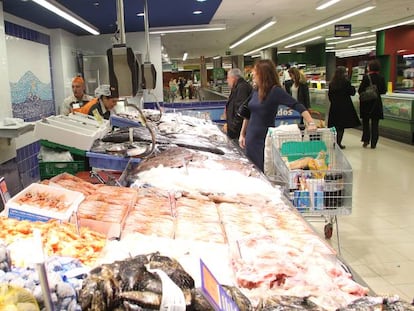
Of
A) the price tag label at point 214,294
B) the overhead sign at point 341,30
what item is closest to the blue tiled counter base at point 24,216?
the price tag label at point 214,294

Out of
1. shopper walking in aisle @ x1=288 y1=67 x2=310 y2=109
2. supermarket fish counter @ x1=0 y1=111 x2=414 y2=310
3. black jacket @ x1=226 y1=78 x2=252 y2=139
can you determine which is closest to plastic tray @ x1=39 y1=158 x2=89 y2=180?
supermarket fish counter @ x1=0 y1=111 x2=414 y2=310

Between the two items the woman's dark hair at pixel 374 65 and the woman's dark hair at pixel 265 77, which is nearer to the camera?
the woman's dark hair at pixel 265 77

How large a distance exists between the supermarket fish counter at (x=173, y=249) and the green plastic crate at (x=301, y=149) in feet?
3.34

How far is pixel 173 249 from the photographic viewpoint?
2.02m

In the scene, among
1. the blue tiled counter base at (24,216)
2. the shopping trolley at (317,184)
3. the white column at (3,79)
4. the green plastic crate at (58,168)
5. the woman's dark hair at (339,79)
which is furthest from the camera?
the woman's dark hair at (339,79)

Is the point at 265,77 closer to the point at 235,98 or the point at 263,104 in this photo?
the point at 263,104

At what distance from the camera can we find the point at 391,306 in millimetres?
1376

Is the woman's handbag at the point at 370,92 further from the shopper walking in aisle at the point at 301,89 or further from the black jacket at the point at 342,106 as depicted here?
the shopper walking in aisle at the point at 301,89

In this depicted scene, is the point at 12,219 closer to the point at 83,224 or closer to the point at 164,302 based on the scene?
the point at 83,224

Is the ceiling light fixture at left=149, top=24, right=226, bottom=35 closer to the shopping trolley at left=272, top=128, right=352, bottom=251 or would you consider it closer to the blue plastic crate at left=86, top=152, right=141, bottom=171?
the shopping trolley at left=272, top=128, right=352, bottom=251

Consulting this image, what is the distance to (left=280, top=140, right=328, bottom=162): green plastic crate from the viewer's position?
452 centimetres

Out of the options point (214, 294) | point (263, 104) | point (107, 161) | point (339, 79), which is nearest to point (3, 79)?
point (107, 161)

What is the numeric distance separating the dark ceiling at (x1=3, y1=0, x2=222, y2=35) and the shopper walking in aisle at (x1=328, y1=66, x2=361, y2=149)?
3004mm

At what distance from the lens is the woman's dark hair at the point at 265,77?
16.7 feet
